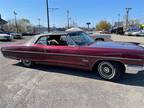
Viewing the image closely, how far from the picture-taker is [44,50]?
20.3 feet

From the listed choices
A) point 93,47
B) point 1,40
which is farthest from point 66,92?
point 1,40

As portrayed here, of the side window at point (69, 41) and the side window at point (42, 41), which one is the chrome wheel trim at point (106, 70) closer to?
the side window at point (69, 41)

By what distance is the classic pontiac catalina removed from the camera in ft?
15.7

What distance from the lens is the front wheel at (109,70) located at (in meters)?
4.96

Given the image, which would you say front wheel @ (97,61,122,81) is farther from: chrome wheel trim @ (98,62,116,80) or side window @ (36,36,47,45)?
side window @ (36,36,47,45)

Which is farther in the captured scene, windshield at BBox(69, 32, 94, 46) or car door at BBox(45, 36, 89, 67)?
→ windshield at BBox(69, 32, 94, 46)

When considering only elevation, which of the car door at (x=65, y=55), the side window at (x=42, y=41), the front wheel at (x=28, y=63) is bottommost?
the front wheel at (x=28, y=63)

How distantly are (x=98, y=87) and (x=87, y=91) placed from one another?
0.41m

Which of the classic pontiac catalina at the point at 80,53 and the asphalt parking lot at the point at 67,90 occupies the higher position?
the classic pontiac catalina at the point at 80,53

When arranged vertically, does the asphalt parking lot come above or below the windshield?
below

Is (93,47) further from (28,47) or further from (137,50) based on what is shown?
(28,47)

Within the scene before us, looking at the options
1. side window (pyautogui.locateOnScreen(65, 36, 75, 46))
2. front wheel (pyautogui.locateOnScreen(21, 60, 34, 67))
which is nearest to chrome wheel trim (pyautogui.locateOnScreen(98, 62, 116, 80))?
side window (pyautogui.locateOnScreen(65, 36, 75, 46))

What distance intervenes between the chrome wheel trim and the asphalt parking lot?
196 mm

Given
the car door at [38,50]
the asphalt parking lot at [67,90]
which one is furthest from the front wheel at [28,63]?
the asphalt parking lot at [67,90]
